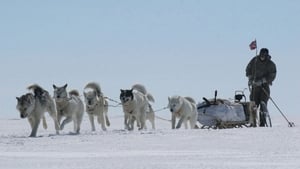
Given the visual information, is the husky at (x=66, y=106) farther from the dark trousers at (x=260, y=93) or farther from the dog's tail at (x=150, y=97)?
the dark trousers at (x=260, y=93)

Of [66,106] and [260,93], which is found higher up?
[260,93]

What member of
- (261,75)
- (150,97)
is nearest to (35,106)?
(150,97)

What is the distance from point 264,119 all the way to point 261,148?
629 cm

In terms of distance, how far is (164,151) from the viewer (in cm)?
840

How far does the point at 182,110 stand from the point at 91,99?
1.92 metres

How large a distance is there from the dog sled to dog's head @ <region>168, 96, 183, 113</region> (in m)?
0.41

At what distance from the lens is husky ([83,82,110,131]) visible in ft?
47.3

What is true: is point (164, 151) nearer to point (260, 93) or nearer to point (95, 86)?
point (95, 86)

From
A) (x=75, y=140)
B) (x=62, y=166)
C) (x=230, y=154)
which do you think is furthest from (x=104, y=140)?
(x=62, y=166)

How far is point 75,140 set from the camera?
10.3 metres

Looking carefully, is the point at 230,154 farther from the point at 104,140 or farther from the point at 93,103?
the point at 93,103

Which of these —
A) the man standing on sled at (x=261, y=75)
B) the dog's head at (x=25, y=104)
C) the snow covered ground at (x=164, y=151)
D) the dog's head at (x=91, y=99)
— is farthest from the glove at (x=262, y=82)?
the dog's head at (x=25, y=104)

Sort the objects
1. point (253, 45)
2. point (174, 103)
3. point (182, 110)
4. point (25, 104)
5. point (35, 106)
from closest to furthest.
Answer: point (25, 104), point (35, 106), point (174, 103), point (182, 110), point (253, 45)

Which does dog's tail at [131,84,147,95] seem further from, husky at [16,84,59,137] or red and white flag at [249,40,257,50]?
husky at [16,84,59,137]
